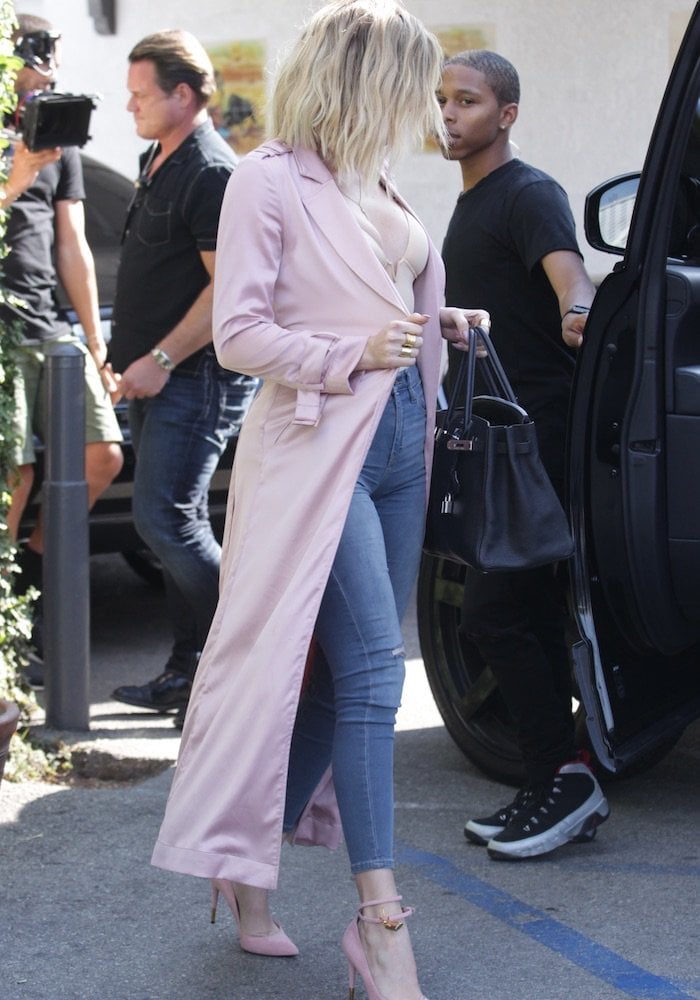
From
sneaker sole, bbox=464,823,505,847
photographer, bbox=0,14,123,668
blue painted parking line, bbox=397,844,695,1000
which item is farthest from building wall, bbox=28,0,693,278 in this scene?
blue painted parking line, bbox=397,844,695,1000

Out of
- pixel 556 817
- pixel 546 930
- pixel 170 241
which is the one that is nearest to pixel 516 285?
pixel 556 817

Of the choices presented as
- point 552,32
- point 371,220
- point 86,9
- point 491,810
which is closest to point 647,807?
point 491,810

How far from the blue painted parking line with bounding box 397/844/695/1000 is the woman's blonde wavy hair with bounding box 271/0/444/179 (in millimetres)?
1563

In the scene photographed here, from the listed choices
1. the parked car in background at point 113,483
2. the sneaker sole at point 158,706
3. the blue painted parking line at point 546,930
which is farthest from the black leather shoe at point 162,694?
the blue painted parking line at point 546,930

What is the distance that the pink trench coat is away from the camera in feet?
9.98

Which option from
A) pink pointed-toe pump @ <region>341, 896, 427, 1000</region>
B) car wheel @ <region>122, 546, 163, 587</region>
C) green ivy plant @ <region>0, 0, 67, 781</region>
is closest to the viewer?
pink pointed-toe pump @ <region>341, 896, 427, 1000</region>

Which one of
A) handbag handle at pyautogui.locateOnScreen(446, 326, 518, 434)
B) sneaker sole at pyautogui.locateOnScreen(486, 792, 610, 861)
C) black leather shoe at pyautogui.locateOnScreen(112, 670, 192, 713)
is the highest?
handbag handle at pyautogui.locateOnScreen(446, 326, 518, 434)

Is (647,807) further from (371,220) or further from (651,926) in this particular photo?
(371,220)

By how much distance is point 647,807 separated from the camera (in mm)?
4266

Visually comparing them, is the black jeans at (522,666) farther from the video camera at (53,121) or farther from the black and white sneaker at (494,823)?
the video camera at (53,121)

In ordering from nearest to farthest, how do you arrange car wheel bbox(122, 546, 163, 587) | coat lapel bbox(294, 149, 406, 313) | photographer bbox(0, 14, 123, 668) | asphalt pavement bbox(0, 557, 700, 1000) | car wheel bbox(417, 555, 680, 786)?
coat lapel bbox(294, 149, 406, 313), asphalt pavement bbox(0, 557, 700, 1000), car wheel bbox(417, 555, 680, 786), photographer bbox(0, 14, 123, 668), car wheel bbox(122, 546, 163, 587)

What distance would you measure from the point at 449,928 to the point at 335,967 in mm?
302

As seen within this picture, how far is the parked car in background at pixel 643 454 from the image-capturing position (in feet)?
11.9

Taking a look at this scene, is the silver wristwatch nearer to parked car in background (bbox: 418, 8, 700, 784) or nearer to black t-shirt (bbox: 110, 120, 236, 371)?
black t-shirt (bbox: 110, 120, 236, 371)
